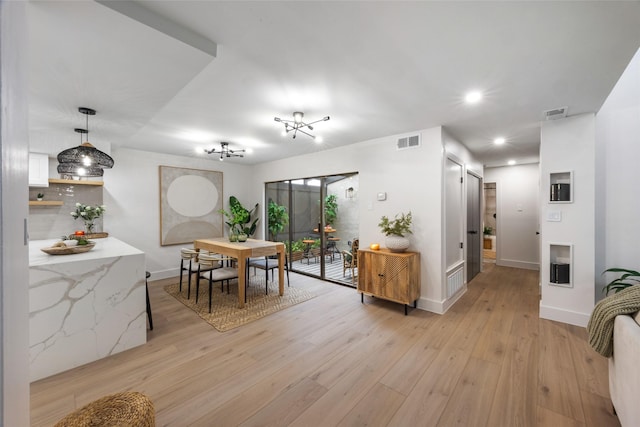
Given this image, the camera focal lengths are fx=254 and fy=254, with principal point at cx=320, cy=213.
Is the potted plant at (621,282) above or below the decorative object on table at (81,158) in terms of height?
below

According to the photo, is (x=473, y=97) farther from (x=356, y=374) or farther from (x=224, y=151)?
(x=224, y=151)

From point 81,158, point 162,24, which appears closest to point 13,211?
point 162,24

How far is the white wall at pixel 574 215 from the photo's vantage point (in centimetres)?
285

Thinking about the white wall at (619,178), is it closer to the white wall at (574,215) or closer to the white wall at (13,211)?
the white wall at (574,215)

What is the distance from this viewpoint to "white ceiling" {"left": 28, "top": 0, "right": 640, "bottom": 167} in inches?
55.2

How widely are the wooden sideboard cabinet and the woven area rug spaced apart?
937 mm

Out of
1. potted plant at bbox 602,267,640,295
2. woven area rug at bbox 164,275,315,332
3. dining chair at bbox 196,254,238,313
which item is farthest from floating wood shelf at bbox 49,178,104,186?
potted plant at bbox 602,267,640,295

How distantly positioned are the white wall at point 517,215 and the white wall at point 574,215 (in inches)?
120

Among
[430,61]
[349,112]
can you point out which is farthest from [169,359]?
[430,61]

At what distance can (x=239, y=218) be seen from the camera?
5.48m

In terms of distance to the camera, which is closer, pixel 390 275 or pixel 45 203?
pixel 390 275

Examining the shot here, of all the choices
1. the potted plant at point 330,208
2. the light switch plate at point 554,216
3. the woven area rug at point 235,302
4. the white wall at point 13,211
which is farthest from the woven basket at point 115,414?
the light switch plate at point 554,216

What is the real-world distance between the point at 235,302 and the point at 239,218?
2256mm

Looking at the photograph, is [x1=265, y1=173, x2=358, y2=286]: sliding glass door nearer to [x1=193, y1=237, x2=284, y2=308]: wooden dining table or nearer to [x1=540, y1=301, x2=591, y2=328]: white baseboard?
[x1=193, y1=237, x2=284, y2=308]: wooden dining table
